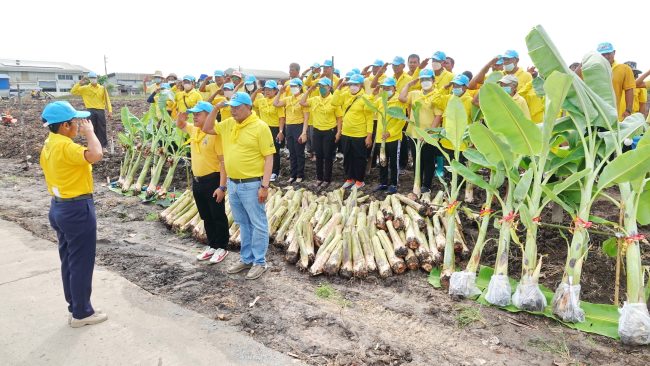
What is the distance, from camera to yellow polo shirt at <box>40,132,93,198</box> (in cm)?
334

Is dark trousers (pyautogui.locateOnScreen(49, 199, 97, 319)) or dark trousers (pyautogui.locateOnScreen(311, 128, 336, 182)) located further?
dark trousers (pyautogui.locateOnScreen(311, 128, 336, 182))

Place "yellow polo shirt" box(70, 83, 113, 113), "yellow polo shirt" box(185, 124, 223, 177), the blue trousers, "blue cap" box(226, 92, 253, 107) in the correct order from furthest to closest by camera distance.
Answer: "yellow polo shirt" box(70, 83, 113, 113)
"yellow polo shirt" box(185, 124, 223, 177)
the blue trousers
"blue cap" box(226, 92, 253, 107)

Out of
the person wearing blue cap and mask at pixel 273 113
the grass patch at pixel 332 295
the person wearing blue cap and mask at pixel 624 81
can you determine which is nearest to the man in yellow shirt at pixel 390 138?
the person wearing blue cap and mask at pixel 273 113

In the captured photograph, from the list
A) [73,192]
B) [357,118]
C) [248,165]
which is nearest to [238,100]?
[248,165]

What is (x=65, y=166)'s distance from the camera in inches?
133

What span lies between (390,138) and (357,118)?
693mm

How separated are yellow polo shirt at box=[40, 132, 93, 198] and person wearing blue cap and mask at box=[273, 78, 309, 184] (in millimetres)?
5253

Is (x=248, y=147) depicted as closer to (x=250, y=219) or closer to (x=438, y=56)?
(x=250, y=219)

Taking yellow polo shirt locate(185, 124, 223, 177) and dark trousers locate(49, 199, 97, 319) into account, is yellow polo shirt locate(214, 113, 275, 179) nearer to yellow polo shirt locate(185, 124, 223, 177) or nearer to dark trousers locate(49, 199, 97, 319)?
yellow polo shirt locate(185, 124, 223, 177)

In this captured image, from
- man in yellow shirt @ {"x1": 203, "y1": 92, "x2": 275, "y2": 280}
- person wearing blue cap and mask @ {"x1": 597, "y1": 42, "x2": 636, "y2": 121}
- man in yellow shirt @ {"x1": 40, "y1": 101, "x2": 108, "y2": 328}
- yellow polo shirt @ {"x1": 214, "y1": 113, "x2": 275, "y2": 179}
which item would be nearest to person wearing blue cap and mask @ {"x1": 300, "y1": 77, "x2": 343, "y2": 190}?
man in yellow shirt @ {"x1": 203, "y1": 92, "x2": 275, "y2": 280}

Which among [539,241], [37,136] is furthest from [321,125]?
[37,136]

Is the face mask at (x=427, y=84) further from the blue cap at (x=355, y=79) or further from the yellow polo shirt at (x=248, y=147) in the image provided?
the yellow polo shirt at (x=248, y=147)

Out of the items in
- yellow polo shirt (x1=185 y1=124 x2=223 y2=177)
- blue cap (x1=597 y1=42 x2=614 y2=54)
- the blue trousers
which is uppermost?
blue cap (x1=597 y1=42 x2=614 y2=54)

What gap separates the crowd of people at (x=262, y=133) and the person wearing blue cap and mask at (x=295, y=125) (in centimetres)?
2
